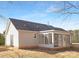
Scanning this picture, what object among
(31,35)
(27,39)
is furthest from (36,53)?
(31,35)

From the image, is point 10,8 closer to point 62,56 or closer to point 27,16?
point 27,16

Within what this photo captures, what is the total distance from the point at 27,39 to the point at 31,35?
1.44 feet

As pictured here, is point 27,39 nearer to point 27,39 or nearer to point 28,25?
point 27,39

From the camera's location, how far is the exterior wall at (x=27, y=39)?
9180 mm

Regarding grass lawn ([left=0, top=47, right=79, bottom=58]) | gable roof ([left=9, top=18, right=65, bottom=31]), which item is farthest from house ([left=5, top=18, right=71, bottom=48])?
grass lawn ([left=0, top=47, right=79, bottom=58])

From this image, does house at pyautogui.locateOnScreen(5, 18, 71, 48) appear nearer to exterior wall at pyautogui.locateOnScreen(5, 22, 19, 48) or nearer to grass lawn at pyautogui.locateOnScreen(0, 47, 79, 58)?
exterior wall at pyautogui.locateOnScreen(5, 22, 19, 48)

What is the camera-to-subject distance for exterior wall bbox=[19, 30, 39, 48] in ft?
30.1

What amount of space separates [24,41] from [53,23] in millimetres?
1080

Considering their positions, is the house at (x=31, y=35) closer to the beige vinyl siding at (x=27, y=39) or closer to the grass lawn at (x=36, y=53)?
the beige vinyl siding at (x=27, y=39)

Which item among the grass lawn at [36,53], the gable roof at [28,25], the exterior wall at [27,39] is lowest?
the grass lawn at [36,53]

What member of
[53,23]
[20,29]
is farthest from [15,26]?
[53,23]

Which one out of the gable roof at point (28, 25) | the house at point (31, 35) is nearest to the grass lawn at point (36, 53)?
the house at point (31, 35)

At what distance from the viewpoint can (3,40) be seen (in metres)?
9.05

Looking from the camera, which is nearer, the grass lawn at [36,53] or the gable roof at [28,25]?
the grass lawn at [36,53]
